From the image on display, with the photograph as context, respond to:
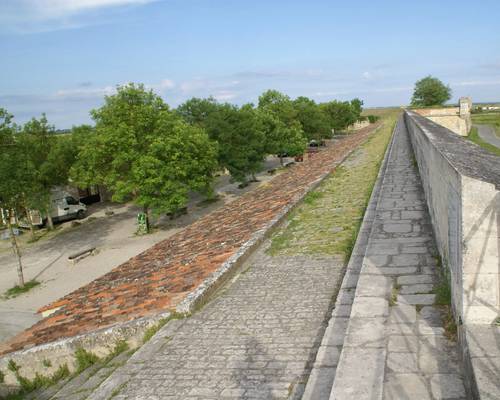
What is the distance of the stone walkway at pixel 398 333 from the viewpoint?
117 inches

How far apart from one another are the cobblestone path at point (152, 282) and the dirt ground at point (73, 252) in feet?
21.9

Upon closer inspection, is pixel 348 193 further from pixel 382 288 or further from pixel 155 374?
pixel 155 374

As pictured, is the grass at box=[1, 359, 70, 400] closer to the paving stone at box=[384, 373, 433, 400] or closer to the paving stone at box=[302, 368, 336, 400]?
the paving stone at box=[302, 368, 336, 400]

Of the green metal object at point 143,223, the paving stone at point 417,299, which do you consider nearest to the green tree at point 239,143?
the green metal object at point 143,223

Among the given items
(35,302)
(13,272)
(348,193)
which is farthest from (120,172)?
(348,193)

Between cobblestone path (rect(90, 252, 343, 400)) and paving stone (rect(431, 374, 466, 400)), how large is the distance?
44.5 inches

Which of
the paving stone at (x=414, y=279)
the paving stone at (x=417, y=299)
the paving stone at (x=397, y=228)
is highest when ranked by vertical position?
the paving stone at (x=397, y=228)

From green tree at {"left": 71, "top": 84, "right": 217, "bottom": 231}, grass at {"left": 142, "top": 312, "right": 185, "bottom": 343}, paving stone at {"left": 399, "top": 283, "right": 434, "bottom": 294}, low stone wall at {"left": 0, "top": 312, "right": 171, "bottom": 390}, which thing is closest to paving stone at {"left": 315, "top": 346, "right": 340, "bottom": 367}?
paving stone at {"left": 399, "top": 283, "right": 434, "bottom": 294}

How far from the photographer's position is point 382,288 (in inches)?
177

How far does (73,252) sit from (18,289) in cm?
509

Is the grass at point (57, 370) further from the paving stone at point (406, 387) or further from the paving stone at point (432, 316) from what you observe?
the paving stone at point (432, 316)

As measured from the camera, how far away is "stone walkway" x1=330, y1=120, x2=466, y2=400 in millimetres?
2969

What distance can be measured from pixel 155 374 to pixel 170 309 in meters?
1.38

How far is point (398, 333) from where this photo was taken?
12.0ft
